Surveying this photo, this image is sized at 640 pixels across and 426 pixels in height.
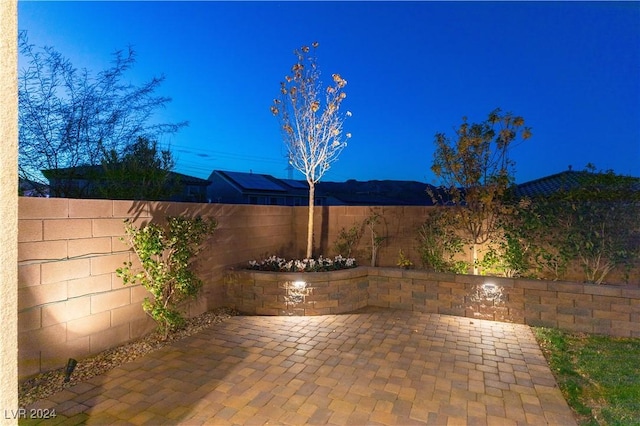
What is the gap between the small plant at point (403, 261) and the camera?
620 cm

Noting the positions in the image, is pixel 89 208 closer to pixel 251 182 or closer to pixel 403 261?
pixel 403 261

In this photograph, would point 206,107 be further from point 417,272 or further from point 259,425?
point 259,425

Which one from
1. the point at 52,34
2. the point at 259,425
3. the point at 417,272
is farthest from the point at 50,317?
the point at 52,34

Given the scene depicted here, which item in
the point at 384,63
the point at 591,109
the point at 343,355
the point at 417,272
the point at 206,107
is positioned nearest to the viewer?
the point at 343,355

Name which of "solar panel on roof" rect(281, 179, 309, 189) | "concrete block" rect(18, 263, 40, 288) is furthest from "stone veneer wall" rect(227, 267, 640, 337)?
"solar panel on roof" rect(281, 179, 309, 189)

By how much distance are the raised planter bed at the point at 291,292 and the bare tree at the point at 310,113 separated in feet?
3.66

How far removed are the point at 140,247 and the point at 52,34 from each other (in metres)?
5.05

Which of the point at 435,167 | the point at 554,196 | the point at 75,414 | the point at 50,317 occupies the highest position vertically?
the point at 435,167

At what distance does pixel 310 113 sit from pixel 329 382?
15.3ft

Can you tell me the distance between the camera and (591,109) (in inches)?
586

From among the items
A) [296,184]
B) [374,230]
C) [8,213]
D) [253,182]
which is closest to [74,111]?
[374,230]

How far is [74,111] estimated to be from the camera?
6305 mm

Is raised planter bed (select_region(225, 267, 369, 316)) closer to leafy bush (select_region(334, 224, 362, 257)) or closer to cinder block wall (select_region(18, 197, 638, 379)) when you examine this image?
cinder block wall (select_region(18, 197, 638, 379))

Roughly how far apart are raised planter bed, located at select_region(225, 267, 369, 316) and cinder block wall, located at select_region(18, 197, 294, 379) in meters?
1.46
